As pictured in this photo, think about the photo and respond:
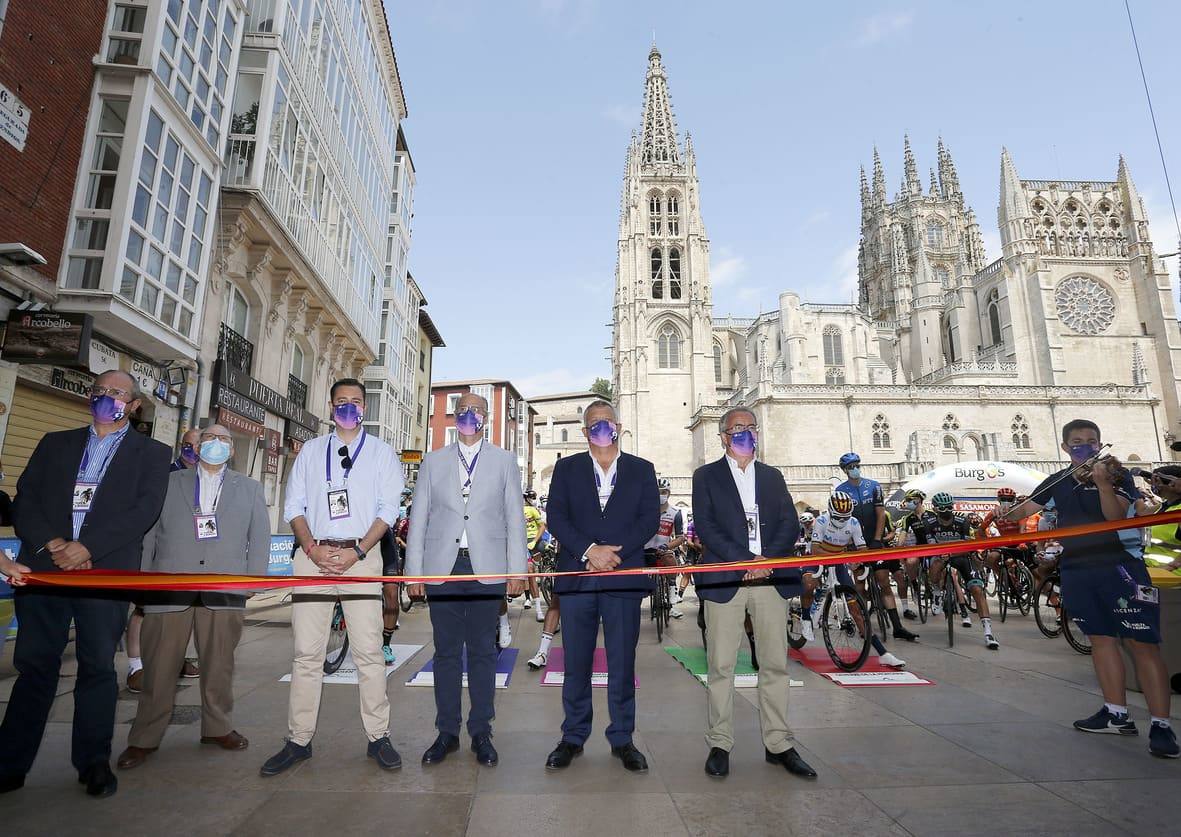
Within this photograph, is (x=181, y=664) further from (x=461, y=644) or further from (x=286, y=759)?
(x=461, y=644)

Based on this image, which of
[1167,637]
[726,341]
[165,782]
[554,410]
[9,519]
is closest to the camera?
[165,782]

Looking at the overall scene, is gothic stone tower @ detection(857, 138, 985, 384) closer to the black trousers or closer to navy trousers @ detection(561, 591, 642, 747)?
navy trousers @ detection(561, 591, 642, 747)

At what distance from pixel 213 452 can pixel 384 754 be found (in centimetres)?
238

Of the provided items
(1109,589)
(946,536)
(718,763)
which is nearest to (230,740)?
(718,763)

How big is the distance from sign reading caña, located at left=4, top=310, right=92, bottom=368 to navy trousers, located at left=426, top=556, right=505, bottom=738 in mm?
7572

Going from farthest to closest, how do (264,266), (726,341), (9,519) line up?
(726,341)
(264,266)
(9,519)

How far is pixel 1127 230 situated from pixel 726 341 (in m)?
36.2

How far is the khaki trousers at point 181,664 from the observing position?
12.3 feet

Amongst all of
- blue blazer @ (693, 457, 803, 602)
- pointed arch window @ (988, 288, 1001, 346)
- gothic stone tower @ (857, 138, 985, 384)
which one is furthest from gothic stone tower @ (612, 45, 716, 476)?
blue blazer @ (693, 457, 803, 602)

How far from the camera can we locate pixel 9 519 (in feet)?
12.2

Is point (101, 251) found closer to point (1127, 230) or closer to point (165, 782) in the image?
point (165, 782)

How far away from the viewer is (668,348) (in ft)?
185

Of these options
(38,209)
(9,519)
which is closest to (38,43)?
(38,209)

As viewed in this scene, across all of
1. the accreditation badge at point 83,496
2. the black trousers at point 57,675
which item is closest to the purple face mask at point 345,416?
the accreditation badge at point 83,496
